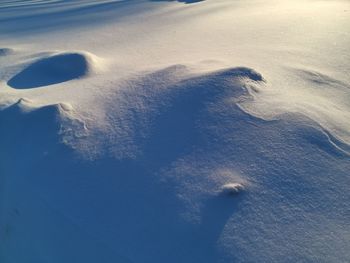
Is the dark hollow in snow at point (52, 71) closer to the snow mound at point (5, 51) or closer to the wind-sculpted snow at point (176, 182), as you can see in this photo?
the wind-sculpted snow at point (176, 182)

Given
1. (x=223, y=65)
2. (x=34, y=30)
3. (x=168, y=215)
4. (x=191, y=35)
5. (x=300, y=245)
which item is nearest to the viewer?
(x=300, y=245)

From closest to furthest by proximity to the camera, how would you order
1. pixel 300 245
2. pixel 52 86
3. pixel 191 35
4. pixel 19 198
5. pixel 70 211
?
pixel 300 245 < pixel 70 211 < pixel 19 198 < pixel 52 86 < pixel 191 35

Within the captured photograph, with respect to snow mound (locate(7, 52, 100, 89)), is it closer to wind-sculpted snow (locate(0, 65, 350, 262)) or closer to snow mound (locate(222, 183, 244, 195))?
wind-sculpted snow (locate(0, 65, 350, 262))

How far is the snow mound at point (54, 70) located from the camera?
8.45ft

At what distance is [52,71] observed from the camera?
268cm

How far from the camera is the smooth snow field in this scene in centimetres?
140

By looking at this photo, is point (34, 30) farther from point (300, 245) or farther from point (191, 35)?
point (300, 245)

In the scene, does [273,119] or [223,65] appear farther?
[223,65]

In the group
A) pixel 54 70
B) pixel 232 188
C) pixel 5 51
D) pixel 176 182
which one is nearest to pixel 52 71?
pixel 54 70

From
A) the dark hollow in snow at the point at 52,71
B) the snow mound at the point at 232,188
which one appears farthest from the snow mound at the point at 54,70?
the snow mound at the point at 232,188

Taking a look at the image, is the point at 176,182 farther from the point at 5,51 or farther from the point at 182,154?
the point at 5,51

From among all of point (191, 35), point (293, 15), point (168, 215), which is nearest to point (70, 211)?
point (168, 215)

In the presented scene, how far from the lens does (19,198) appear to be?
1.77 metres

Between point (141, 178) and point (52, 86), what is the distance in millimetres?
1205
